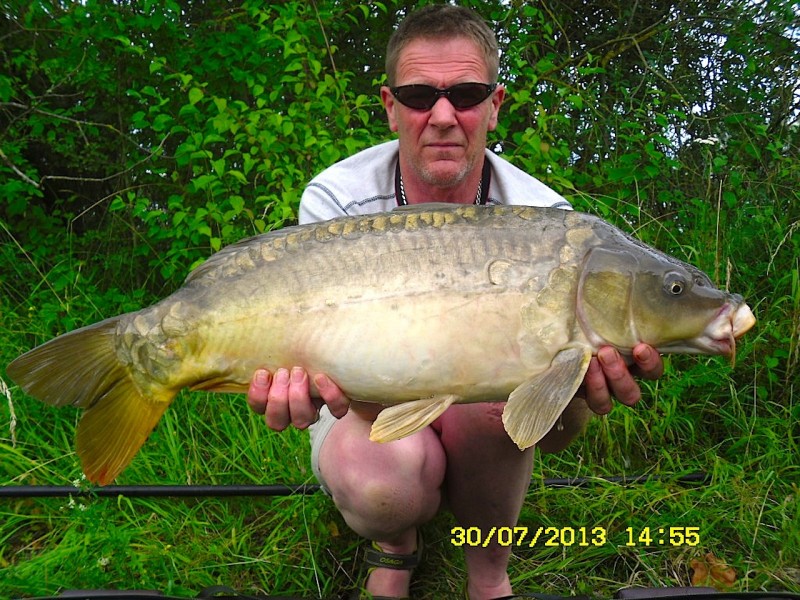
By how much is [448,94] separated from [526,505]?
1075mm

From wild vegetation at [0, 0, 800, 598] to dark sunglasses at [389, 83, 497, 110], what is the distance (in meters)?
0.93

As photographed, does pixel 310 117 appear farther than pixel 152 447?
Yes

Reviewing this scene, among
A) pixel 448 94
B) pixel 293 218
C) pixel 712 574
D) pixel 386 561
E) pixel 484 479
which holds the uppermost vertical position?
pixel 448 94

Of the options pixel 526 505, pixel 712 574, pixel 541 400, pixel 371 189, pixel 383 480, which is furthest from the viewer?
pixel 526 505

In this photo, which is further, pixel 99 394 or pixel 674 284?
pixel 99 394

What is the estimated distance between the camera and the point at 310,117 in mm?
2842

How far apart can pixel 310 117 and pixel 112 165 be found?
135cm

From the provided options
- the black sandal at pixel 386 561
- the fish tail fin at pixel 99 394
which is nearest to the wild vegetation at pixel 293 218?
the black sandal at pixel 386 561

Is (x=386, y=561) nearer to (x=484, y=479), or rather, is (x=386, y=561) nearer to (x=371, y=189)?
(x=484, y=479)

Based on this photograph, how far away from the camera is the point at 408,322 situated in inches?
51.2

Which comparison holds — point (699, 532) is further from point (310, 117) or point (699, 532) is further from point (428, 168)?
point (310, 117)

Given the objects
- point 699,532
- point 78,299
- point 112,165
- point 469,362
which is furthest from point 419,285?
point 112,165

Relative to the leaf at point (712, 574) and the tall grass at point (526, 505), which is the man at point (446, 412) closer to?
the tall grass at point (526, 505)
